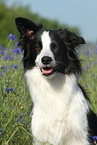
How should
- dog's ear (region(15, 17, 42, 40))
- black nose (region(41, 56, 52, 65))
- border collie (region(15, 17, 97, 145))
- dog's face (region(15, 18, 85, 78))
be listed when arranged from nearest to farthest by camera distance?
1. black nose (region(41, 56, 52, 65))
2. dog's face (region(15, 18, 85, 78))
3. border collie (region(15, 17, 97, 145))
4. dog's ear (region(15, 17, 42, 40))

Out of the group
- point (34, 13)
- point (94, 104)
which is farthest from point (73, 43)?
point (34, 13)

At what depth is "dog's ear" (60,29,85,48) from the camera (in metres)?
3.60

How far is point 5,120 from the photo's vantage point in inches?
149

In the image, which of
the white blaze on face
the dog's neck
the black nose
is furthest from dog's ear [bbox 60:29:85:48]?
the black nose

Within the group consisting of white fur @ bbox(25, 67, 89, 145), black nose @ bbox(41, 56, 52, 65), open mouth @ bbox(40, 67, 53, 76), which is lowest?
white fur @ bbox(25, 67, 89, 145)

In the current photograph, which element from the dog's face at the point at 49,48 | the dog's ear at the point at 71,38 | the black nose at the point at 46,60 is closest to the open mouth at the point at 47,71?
the dog's face at the point at 49,48

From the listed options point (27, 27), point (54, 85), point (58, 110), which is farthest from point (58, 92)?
point (27, 27)

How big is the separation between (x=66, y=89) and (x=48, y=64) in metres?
0.53

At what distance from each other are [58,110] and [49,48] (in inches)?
33.2

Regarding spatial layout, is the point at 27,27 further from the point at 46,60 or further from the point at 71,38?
the point at 46,60

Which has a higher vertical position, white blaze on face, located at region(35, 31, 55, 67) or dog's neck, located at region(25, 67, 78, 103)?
white blaze on face, located at region(35, 31, 55, 67)

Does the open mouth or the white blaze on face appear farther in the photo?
the open mouth

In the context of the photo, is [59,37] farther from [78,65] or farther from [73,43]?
[78,65]

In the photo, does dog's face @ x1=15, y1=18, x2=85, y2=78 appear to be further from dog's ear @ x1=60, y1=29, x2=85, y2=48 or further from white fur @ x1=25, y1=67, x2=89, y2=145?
white fur @ x1=25, y1=67, x2=89, y2=145
